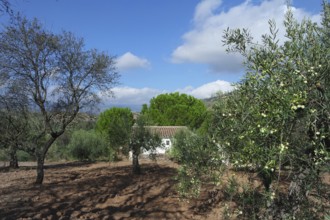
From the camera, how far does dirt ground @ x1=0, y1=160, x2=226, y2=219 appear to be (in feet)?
34.4

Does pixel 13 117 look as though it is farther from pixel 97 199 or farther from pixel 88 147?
pixel 88 147

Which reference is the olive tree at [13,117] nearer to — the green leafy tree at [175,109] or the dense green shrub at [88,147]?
the dense green shrub at [88,147]


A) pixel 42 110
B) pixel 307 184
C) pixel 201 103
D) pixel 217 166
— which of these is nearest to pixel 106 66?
pixel 42 110

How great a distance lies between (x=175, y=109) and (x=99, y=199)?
38.3 metres

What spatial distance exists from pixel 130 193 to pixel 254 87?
10.8 m

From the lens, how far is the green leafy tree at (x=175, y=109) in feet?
159

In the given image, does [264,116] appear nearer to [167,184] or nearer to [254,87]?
[254,87]

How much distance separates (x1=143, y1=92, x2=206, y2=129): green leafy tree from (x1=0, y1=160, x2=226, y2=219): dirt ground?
31.4 metres

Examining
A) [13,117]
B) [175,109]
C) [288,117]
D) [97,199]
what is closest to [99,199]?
[97,199]

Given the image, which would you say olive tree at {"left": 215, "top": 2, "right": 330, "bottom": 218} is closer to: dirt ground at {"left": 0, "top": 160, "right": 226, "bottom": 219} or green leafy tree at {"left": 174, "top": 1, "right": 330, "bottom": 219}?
green leafy tree at {"left": 174, "top": 1, "right": 330, "bottom": 219}

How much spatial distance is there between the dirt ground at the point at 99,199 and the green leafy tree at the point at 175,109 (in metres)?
31.4

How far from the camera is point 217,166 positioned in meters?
4.68

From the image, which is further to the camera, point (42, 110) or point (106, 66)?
point (106, 66)

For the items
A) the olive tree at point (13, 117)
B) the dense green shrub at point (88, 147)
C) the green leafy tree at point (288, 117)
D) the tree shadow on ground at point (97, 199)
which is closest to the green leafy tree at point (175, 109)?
the dense green shrub at point (88, 147)
